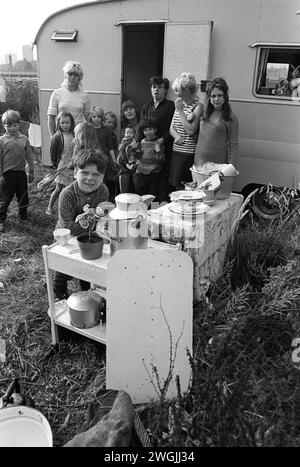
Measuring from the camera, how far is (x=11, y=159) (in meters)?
5.03

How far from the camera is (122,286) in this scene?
7.80 feet

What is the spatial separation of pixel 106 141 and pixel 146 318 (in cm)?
344

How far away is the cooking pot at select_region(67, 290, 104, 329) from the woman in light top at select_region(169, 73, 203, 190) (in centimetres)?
233

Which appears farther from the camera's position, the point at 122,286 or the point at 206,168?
the point at 206,168

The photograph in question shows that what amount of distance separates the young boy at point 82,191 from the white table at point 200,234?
445 mm

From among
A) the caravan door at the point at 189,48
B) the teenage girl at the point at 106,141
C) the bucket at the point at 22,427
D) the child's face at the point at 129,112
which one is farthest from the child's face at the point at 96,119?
the bucket at the point at 22,427

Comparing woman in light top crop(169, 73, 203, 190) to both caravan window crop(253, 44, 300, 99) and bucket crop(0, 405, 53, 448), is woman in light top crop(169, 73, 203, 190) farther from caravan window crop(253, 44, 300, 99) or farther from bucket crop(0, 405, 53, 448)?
bucket crop(0, 405, 53, 448)

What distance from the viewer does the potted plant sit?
2.54 m

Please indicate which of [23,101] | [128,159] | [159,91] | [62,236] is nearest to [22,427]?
[62,236]

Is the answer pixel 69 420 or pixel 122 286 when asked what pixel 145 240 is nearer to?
pixel 122 286

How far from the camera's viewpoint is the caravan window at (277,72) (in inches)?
179

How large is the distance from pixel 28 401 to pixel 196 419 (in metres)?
0.93

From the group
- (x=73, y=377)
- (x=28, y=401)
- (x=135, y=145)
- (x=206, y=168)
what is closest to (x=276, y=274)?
(x=206, y=168)

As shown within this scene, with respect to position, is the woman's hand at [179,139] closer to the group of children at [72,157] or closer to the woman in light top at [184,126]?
the woman in light top at [184,126]
